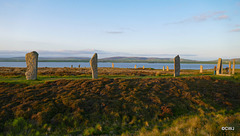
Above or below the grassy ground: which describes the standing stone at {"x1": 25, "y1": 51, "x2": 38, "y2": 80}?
above

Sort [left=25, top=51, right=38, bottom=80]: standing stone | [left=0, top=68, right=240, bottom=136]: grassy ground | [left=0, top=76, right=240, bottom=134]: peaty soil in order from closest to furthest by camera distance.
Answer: [left=0, top=68, right=240, bottom=136]: grassy ground, [left=0, top=76, right=240, bottom=134]: peaty soil, [left=25, top=51, right=38, bottom=80]: standing stone

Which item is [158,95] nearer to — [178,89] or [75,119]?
[178,89]

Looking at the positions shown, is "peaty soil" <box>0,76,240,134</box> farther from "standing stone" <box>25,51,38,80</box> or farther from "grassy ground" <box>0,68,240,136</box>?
"standing stone" <box>25,51,38,80</box>

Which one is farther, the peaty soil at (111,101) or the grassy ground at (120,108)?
the peaty soil at (111,101)

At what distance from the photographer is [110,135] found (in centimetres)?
1023

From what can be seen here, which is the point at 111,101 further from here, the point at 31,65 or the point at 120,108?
the point at 31,65

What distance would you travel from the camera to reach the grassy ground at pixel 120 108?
10734 millimetres

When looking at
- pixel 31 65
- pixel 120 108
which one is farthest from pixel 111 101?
pixel 31 65

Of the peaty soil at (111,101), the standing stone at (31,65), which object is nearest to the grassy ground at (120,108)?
the peaty soil at (111,101)

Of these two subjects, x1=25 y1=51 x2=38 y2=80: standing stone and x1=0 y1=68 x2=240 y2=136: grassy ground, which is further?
x1=25 y1=51 x2=38 y2=80: standing stone

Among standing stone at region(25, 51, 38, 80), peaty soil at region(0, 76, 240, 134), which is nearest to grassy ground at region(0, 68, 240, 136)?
A: peaty soil at region(0, 76, 240, 134)

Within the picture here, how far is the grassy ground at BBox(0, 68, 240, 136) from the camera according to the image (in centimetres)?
1073

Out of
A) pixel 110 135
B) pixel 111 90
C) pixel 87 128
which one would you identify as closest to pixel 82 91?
pixel 111 90

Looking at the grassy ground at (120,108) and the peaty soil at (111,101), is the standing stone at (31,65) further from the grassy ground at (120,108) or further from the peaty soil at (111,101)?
the peaty soil at (111,101)
